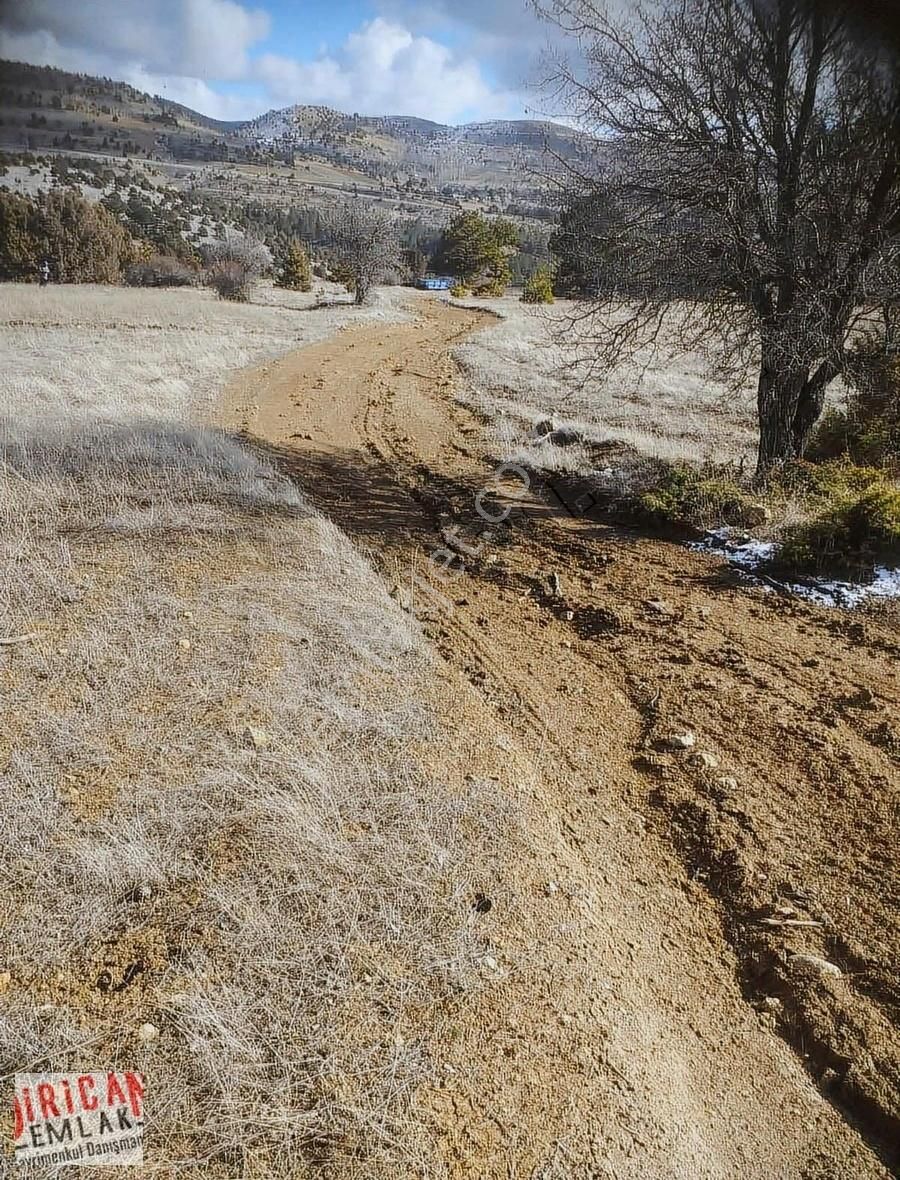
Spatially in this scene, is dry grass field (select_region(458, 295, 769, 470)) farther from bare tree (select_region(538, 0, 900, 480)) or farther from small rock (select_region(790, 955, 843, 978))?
small rock (select_region(790, 955, 843, 978))

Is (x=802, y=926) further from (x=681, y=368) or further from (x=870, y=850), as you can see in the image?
(x=681, y=368)

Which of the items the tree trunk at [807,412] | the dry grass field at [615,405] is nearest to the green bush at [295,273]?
the dry grass field at [615,405]

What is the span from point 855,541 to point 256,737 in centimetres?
551

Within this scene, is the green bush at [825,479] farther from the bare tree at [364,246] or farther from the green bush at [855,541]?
the bare tree at [364,246]

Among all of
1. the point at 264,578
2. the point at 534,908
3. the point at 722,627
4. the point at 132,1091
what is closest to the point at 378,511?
the point at 264,578

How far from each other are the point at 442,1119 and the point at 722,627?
4032 millimetres

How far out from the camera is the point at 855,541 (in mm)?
6004

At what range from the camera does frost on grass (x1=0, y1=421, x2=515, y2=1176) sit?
1982 mm

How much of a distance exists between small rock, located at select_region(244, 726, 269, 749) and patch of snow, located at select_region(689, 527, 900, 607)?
14.7ft

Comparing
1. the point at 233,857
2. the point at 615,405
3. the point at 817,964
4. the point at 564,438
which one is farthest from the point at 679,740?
the point at 615,405

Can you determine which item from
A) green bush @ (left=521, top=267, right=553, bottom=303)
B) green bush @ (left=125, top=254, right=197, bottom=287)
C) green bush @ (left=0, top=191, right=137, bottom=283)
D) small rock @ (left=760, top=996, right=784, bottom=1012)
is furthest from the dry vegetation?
green bush @ (left=521, top=267, right=553, bottom=303)

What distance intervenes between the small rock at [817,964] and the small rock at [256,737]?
2.55 m

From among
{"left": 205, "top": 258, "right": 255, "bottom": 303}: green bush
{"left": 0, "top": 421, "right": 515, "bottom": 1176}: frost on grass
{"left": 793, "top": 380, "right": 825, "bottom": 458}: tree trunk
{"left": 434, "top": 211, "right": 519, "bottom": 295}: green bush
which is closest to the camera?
{"left": 0, "top": 421, "right": 515, "bottom": 1176}: frost on grass

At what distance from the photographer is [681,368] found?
17984 mm
